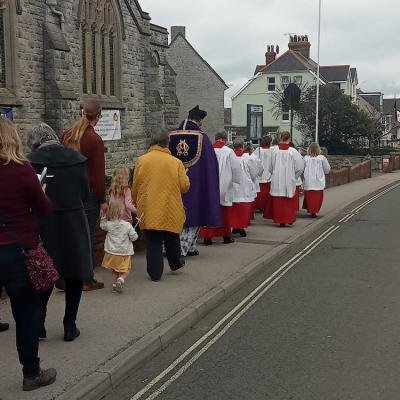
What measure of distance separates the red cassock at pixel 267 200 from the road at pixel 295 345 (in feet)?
14.2

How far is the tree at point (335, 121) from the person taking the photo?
160 ft

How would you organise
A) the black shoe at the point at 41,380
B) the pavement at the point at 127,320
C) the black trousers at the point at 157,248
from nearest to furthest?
1. the black shoe at the point at 41,380
2. the pavement at the point at 127,320
3. the black trousers at the point at 157,248

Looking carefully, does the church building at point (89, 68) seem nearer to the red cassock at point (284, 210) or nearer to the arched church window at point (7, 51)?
the arched church window at point (7, 51)

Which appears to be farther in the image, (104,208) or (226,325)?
(104,208)

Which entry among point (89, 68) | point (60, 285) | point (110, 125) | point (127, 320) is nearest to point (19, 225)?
point (127, 320)

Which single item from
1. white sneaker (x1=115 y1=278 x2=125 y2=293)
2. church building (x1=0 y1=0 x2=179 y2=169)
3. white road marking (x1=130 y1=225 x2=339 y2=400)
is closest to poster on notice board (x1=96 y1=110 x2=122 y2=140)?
church building (x1=0 y1=0 x2=179 y2=169)

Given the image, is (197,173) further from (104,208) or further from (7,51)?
(7,51)

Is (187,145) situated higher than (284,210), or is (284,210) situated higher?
(187,145)

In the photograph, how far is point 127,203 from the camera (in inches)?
303

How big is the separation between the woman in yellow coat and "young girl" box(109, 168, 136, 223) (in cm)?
12

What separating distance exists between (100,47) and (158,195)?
15912 mm

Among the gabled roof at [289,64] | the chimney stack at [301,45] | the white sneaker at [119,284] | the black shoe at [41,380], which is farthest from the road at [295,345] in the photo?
the chimney stack at [301,45]

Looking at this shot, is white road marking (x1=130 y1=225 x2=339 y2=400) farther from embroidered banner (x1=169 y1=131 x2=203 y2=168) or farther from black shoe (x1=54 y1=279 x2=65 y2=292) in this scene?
embroidered banner (x1=169 y1=131 x2=203 y2=168)

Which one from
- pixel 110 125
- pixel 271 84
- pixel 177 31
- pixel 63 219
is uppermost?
pixel 177 31
